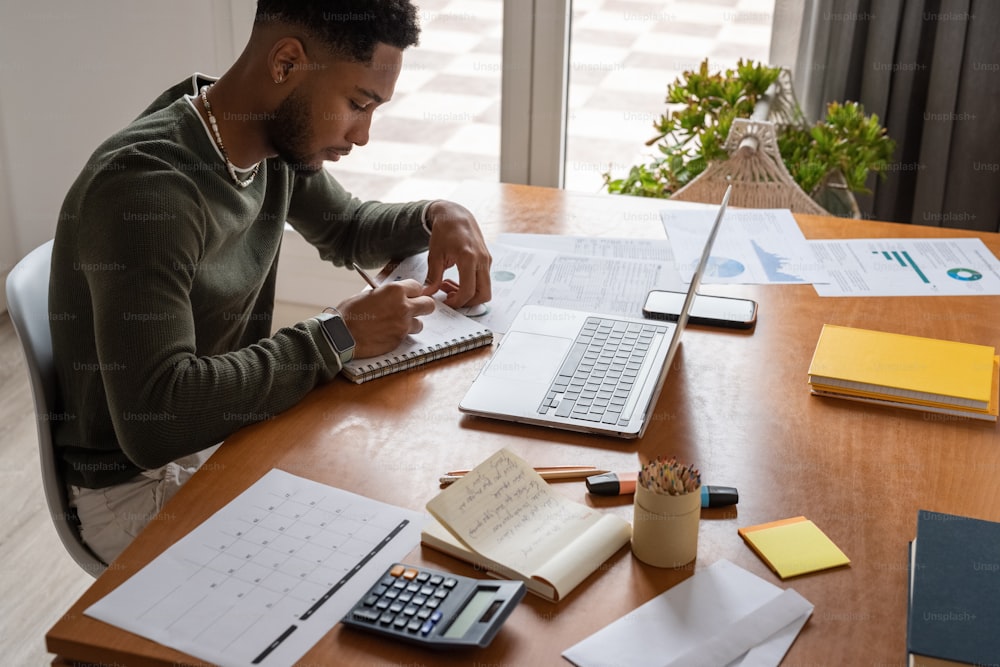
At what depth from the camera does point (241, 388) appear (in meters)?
1.27

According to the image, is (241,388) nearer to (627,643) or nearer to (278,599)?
(278,599)

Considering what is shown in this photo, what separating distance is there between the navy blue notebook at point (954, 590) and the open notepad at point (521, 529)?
286 millimetres

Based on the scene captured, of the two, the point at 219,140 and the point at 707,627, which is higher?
the point at 219,140

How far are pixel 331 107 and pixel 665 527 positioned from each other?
77 cm

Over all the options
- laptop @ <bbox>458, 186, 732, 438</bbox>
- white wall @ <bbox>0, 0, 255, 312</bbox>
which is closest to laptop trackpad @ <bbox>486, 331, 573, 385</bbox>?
laptop @ <bbox>458, 186, 732, 438</bbox>

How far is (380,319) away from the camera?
143cm

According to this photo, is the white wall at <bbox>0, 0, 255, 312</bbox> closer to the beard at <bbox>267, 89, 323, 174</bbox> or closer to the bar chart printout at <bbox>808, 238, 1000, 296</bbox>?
the beard at <bbox>267, 89, 323, 174</bbox>

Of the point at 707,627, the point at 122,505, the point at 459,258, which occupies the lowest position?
the point at 122,505

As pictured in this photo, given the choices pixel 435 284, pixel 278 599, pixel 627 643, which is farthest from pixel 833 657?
pixel 435 284

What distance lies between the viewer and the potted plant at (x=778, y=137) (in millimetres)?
2438

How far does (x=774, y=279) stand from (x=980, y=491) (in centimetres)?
62

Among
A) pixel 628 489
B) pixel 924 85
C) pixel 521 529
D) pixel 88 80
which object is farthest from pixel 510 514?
pixel 88 80

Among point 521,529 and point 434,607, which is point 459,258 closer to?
point 521,529

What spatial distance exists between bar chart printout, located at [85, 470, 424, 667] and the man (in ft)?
0.64
